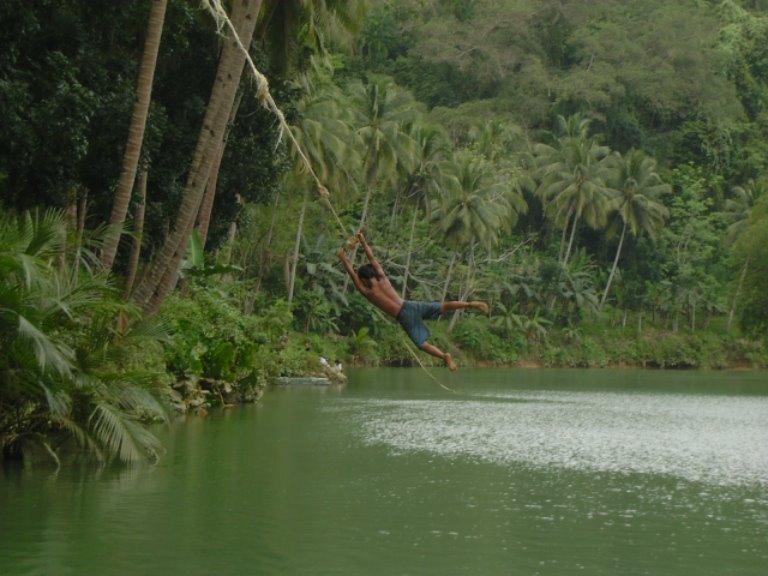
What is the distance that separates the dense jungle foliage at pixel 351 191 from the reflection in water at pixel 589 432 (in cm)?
411

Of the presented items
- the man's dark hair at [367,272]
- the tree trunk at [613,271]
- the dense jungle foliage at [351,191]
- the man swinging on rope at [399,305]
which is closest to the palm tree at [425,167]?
the dense jungle foliage at [351,191]

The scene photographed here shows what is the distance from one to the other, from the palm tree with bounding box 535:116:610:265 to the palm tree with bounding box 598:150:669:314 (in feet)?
3.78

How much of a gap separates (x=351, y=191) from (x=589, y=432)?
26.4 m

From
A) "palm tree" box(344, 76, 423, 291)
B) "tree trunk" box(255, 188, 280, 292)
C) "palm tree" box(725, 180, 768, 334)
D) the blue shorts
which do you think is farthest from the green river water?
"palm tree" box(725, 180, 768, 334)

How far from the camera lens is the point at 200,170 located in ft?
62.3

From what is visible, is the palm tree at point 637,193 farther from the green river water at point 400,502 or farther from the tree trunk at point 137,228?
the tree trunk at point 137,228

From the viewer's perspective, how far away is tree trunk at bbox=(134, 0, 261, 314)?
1877 cm

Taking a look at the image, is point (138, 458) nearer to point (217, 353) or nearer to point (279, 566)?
point (279, 566)

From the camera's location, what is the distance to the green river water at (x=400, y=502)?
10328 millimetres

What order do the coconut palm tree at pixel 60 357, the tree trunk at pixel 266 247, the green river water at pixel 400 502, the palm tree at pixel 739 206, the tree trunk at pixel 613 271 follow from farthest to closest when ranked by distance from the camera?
1. the tree trunk at pixel 613 271
2. the palm tree at pixel 739 206
3. the tree trunk at pixel 266 247
4. the coconut palm tree at pixel 60 357
5. the green river water at pixel 400 502

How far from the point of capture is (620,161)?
212 feet

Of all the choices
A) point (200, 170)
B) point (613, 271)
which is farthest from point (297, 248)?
point (200, 170)

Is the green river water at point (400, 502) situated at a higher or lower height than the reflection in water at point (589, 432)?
lower

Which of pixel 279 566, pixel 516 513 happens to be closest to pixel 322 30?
pixel 516 513
